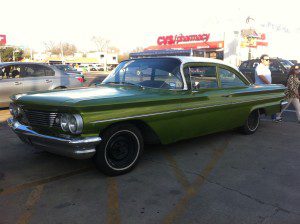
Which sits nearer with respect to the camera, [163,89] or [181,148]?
[163,89]

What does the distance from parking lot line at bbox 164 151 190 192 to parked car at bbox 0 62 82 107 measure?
5.83 m

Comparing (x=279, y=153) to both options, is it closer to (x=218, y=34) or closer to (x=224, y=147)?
(x=224, y=147)

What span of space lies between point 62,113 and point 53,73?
22.2 ft

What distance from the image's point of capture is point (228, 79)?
6.19 m

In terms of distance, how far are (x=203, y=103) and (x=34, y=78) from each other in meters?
6.31

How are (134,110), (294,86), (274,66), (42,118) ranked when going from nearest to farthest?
1. (42,118)
2. (134,110)
3. (294,86)
4. (274,66)

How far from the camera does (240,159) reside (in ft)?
17.1

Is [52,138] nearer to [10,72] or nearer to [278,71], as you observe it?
[10,72]

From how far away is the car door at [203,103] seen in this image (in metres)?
5.11

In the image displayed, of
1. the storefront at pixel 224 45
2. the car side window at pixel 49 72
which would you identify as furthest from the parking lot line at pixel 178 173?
the storefront at pixel 224 45

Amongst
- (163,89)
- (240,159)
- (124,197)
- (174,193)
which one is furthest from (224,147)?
(124,197)

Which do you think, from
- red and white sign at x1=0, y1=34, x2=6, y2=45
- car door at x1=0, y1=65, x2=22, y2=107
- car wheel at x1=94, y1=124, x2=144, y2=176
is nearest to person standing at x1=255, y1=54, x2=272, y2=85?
car wheel at x1=94, y1=124, x2=144, y2=176

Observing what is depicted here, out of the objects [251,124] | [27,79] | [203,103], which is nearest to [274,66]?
[251,124]

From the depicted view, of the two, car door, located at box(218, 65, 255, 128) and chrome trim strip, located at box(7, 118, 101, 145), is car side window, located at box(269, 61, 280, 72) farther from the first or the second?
chrome trim strip, located at box(7, 118, 101, 145)
